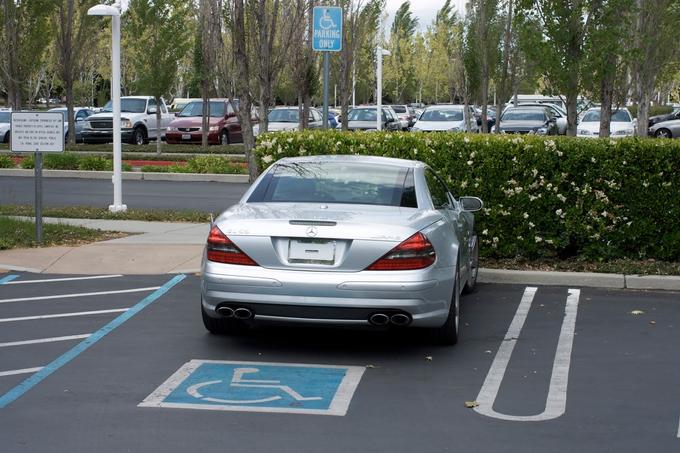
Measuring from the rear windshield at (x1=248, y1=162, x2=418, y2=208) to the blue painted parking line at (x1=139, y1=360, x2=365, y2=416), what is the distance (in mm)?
1368

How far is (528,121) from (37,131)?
856 inches

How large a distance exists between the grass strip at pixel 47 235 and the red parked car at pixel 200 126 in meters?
21.6

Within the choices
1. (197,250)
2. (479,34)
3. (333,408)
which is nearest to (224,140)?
(479,34)

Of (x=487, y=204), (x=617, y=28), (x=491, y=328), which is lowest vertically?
(x=491, y=328)

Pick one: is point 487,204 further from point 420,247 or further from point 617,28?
point 617,28

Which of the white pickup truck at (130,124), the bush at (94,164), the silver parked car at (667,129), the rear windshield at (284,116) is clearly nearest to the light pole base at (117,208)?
the bush at (94,164)

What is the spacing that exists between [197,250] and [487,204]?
11.3 feet

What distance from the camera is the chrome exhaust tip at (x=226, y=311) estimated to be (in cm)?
762

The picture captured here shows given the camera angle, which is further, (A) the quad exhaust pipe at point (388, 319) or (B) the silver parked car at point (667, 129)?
(B) the silver parked car at point (667, 129)

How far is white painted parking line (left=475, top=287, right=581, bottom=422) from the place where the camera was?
6.39 m

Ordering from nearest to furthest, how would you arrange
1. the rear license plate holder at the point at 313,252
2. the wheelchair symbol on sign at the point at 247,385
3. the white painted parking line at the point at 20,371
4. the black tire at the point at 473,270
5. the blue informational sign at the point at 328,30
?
the wheelchair symbol on sign at the point at 247,385
the white painted parking line at the point at 20,371
the rear license plate holder at the point at 313,252
the black tire at the point at 473,270
the blue informational sign at the point at 328,30

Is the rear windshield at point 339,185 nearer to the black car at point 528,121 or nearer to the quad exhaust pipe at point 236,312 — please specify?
the quad exhaust pipe at point 236,312

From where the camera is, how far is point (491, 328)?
900 cm

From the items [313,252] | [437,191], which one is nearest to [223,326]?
[313,252]
